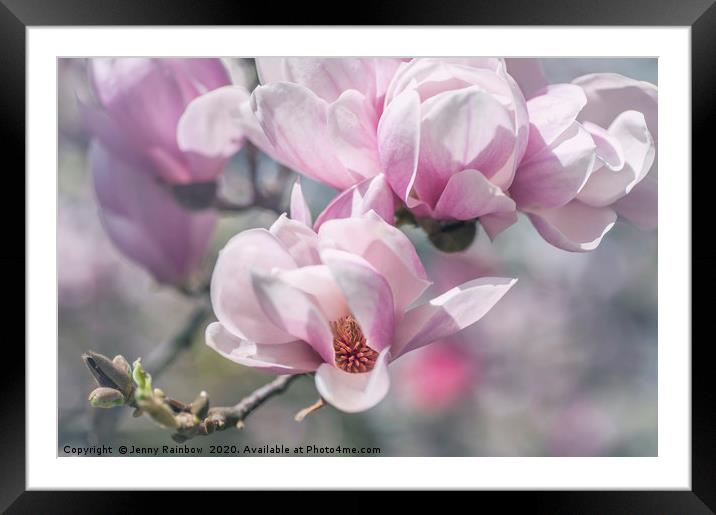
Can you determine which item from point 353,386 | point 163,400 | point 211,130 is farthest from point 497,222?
point 163,400

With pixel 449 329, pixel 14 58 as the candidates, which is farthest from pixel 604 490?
pixel 14 58

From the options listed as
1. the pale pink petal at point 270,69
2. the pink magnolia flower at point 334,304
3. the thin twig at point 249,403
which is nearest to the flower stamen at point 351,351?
the pink magnolia flower at point 334,304

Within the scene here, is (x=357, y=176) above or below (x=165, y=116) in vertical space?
below

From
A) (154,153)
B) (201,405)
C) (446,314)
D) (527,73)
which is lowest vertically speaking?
(201,405)

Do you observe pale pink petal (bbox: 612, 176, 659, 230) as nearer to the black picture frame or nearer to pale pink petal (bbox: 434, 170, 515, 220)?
the black picture frame

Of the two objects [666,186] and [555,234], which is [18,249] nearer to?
[555,234]

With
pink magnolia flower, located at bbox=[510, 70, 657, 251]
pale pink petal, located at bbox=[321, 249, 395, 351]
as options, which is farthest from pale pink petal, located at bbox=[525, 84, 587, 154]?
pale pink petal, located at bbox=[321, 249, 395, 351]

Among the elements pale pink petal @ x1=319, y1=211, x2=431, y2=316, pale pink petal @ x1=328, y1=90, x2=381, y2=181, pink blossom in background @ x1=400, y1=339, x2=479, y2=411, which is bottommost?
pink blossom in background @ x1=400, y1=339, x2=479, y2=411

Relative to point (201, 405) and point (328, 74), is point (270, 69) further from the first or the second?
point (201, 405)
